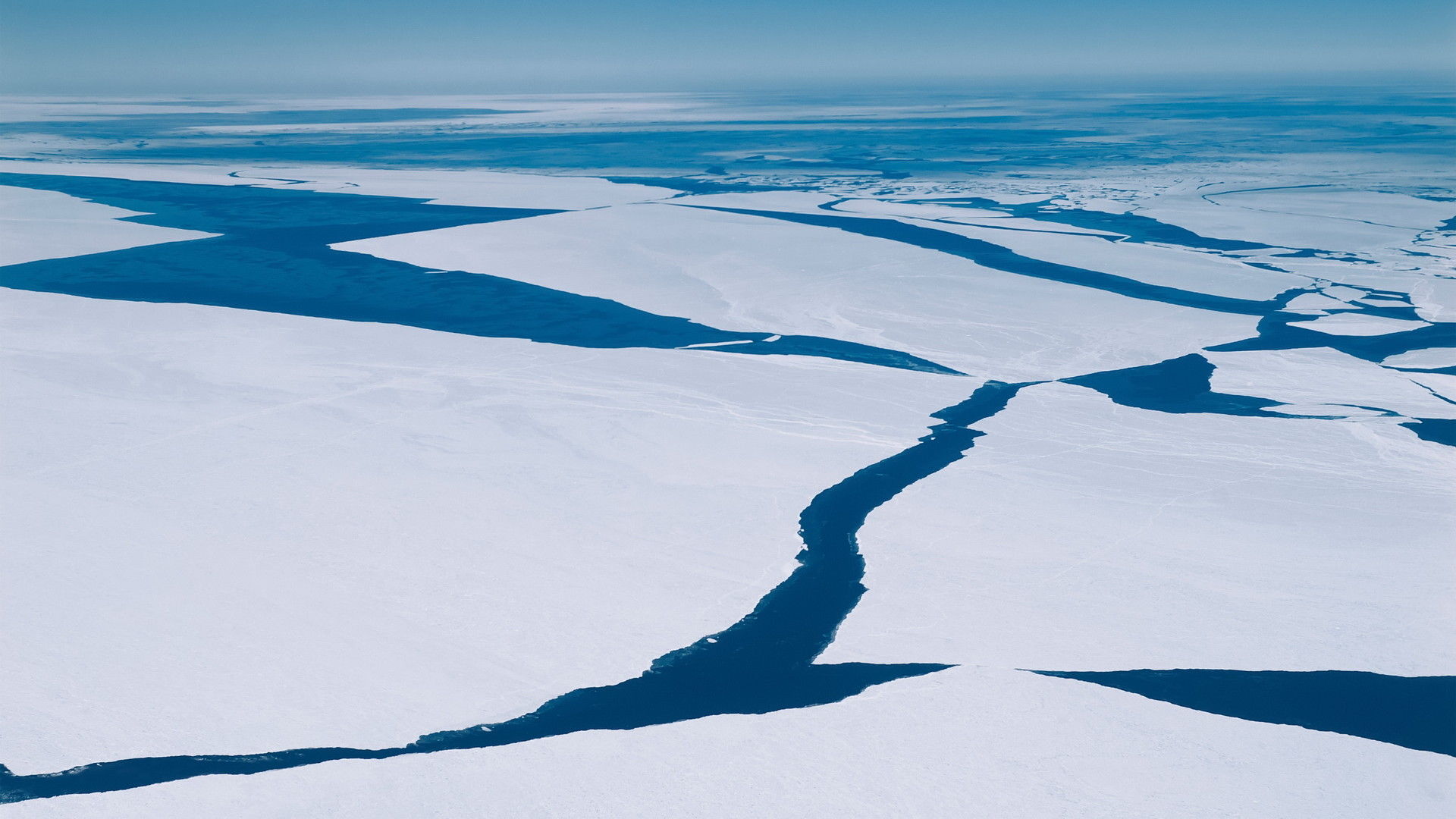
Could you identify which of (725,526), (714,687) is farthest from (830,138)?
(714,687)

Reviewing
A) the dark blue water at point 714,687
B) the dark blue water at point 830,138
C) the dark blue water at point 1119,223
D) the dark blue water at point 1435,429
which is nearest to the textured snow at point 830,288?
the dark blue water at point 1119,223

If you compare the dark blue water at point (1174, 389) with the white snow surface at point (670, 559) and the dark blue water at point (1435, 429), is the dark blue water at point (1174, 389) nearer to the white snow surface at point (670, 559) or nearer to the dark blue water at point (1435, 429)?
the white snow surface at point (670, 559)

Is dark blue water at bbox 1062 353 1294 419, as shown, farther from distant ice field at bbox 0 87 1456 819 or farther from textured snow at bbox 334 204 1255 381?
textured snow at bbox 334 204 1255 381

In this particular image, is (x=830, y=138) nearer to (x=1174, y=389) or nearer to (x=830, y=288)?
(x=830, y=288)

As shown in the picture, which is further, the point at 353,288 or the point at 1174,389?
the point at 353,288

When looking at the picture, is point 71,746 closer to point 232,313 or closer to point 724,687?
point 724,687
